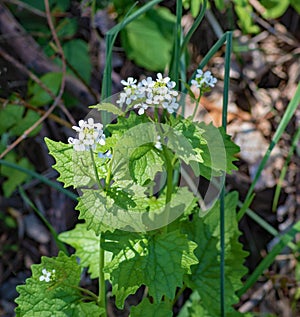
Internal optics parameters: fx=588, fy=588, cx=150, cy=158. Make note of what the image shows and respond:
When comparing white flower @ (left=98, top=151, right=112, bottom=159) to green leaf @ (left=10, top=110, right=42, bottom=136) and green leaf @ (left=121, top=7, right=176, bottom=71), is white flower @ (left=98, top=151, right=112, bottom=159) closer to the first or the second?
green leaf @ (left=10, top=110, right=42, bottom=136)

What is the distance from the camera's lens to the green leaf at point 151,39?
2.43 metres

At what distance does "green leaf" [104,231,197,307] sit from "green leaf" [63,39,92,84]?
1.26 metres

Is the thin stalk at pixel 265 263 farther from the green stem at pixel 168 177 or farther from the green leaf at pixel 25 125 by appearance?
the green leaf at pixel 25 125

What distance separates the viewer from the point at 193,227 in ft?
4.83

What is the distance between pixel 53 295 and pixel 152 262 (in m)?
0.24

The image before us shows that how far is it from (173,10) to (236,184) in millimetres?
852

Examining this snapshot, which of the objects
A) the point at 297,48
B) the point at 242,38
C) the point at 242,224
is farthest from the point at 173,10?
the point at 242,224

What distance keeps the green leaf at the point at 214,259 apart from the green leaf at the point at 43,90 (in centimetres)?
88

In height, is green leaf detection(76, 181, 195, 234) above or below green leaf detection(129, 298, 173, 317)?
above

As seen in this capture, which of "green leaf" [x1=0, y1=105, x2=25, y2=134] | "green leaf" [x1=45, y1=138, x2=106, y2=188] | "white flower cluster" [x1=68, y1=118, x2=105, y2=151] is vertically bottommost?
"green leaf" [x1=0, y1=105, x2=25, y2=134]

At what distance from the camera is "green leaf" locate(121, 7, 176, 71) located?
2.43m

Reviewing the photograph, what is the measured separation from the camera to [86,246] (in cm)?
143

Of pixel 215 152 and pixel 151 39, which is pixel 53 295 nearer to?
pixel 215 152

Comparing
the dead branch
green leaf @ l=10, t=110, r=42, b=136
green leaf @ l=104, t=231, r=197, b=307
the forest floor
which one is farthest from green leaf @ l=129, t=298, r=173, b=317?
the dead branch
